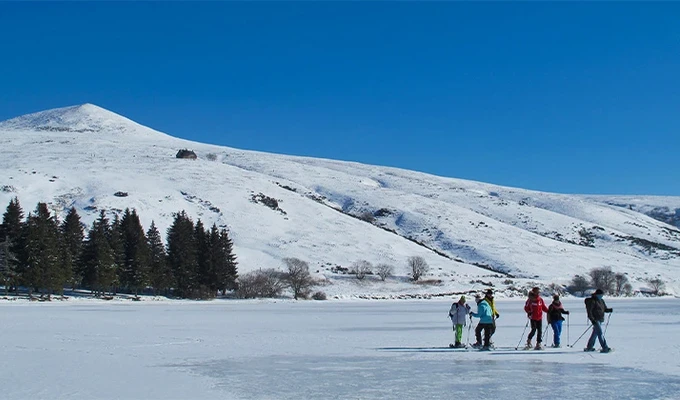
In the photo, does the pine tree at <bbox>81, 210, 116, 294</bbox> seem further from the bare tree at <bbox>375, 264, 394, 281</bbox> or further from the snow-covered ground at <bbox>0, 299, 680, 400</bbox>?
the snow-covered ground at <bbox>0, 299, 680, 400</bbox>

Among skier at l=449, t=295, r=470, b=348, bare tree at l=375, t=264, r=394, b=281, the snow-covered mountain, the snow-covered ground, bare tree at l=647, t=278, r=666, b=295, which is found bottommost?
the snow-covered ground

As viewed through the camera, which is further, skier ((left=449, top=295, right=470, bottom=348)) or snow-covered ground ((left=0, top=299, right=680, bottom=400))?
skier ((left=449, top=295, right=470, bottom=348))

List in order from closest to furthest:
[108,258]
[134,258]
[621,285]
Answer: [108,258] → [134,258] → [621,285]

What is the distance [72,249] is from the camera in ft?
245

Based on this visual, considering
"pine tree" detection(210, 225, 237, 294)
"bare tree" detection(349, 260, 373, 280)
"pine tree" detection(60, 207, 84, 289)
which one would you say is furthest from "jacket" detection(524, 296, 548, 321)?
"bare tree" detection(349, 260, 373, 280)

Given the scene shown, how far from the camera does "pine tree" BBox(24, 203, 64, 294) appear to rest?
61.7 meters

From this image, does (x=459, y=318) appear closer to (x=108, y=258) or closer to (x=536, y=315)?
(x=536, y=315)

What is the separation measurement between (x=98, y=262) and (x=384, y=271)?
40985 millimetres

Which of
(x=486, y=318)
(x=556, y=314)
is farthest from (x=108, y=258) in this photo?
(x=556, y=314)

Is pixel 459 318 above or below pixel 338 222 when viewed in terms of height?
below

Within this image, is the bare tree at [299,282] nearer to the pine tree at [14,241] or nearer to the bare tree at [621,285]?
the pine tree at [14,241]

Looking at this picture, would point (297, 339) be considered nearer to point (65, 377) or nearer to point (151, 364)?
point (151, 364)

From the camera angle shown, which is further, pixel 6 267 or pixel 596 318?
pixel 6 267

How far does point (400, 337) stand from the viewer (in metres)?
25.7
